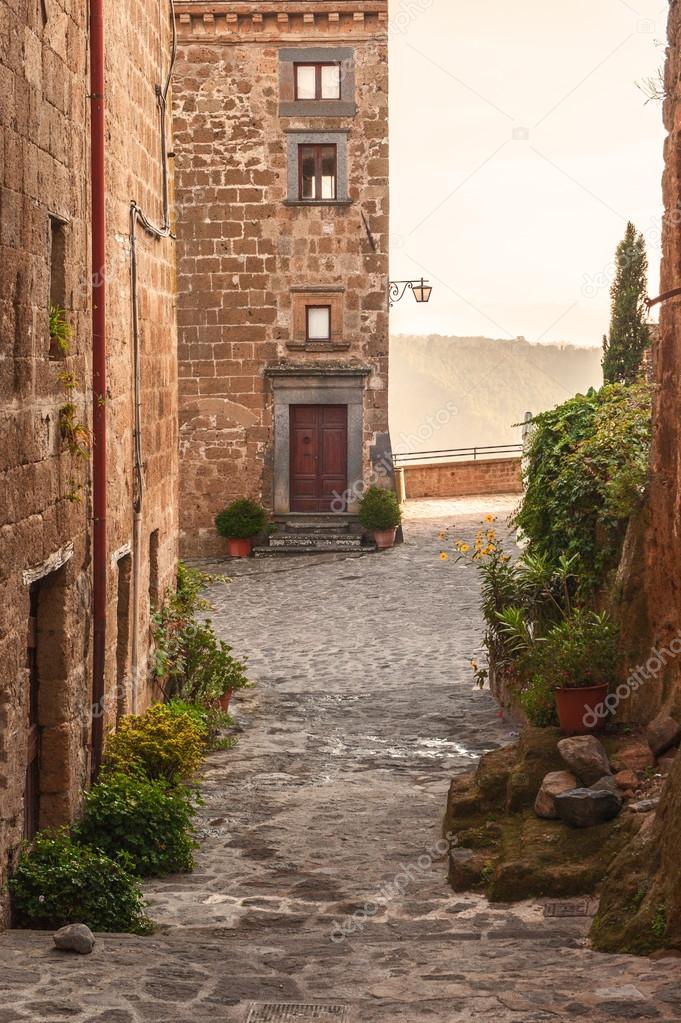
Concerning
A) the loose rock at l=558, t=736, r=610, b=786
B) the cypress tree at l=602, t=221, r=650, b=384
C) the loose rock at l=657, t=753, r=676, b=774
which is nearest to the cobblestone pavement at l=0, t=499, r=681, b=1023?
the loose rock at l=558, t=736, r=610, b=786

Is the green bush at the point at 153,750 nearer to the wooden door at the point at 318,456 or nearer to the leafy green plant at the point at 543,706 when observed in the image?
the leafy green plant at the point at 543,706

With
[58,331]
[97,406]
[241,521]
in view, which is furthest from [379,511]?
[58,331]

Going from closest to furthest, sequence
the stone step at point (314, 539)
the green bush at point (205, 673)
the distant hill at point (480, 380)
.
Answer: the green bush at point (205, 673), the stone step at point (314, 539), the distant hill at point (480, 380)

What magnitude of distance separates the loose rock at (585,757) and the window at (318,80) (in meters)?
17.1

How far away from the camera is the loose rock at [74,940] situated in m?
6.45

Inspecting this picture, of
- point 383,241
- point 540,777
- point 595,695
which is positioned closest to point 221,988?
point 540,777

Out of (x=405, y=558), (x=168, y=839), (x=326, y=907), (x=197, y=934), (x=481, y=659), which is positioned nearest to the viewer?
(x=197, y=934)

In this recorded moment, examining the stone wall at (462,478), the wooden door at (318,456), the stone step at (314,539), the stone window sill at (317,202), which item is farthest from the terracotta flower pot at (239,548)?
the stone wall at (462,478)

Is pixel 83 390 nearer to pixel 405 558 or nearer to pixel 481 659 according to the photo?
pixel 481 659

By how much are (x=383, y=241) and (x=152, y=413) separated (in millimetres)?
12040

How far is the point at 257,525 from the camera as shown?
23.6 meters

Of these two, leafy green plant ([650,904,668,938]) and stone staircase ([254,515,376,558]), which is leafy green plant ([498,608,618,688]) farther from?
stone staircase ([254,515,376,558])

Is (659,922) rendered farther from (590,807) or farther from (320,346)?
(320,346)

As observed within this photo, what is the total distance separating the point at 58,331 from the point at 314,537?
50.4 ft
